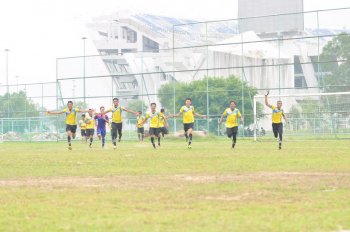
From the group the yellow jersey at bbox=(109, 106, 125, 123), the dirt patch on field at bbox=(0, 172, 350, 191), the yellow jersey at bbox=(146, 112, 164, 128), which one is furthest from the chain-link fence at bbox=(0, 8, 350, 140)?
the dirt patch on field at bbox=(0, 172, 350, 191)

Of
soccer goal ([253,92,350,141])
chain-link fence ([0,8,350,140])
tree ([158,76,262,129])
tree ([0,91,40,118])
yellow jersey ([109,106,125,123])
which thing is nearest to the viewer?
yellow jersey ([109,106,125,123])

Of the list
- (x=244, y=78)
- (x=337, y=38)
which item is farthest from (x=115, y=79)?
(x=337, y=38)

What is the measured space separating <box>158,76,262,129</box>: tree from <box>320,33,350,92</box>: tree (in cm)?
551

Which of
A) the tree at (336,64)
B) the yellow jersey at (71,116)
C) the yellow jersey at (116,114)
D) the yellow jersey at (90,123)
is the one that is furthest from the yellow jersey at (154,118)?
the tree at (336,64)

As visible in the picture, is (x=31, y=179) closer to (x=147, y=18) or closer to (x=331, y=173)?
→ (x=331, y=173)

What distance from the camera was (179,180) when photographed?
15.1 metres

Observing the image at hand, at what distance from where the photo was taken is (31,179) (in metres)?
16.3

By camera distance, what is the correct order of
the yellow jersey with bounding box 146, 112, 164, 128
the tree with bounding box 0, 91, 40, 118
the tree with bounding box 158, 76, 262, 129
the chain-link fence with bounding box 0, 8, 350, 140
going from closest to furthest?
the yellow jersey with bounding box 146, 112, 164, 128 < the chain-link fence with bounding box 0, 8, 350, 140 < the tree with bounding box 158, 76, 262, 129 < the tree with bounding box 0, 91, 40, 118

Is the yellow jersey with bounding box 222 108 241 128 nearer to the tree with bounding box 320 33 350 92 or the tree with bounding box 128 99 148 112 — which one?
the tree with bounding box 320 33 350 92

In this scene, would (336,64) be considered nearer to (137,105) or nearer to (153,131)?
(137,105)

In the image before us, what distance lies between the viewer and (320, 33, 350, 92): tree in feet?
174

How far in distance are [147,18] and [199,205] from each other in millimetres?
140272

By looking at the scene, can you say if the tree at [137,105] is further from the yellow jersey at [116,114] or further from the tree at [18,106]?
the yellow jersey at [116,114]

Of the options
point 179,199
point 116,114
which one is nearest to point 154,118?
point 116,114
